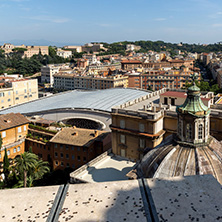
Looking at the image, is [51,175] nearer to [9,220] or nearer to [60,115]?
[60,115]

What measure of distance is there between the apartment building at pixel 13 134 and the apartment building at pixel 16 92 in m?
31.8

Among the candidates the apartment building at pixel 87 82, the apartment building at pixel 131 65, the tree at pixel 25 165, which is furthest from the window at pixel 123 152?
the apartment building at pixel 131 65

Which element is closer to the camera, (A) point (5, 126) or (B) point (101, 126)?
(A) point (5, 126)

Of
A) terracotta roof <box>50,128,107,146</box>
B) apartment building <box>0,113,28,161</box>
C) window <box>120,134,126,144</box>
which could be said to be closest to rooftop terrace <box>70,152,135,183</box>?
window <box>120,134,126,144</box>

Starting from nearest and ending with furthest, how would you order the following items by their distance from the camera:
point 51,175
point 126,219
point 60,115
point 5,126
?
point 126,219
point 51,175
point 5,126
point 60,115

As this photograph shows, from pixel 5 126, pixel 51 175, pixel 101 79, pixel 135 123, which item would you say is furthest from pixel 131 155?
pixel 101 79

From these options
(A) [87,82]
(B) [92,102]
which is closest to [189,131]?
(B) [92,102]

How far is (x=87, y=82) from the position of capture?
107 meters

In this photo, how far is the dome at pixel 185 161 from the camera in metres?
14.8

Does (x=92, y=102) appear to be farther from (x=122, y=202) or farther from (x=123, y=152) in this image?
(x=122, y=202)

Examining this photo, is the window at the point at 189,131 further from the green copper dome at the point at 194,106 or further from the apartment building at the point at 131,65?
the apartment building at the point at 131,65

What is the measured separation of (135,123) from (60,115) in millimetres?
24206

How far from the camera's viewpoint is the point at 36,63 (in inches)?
5965

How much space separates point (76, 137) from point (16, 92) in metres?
46.0
